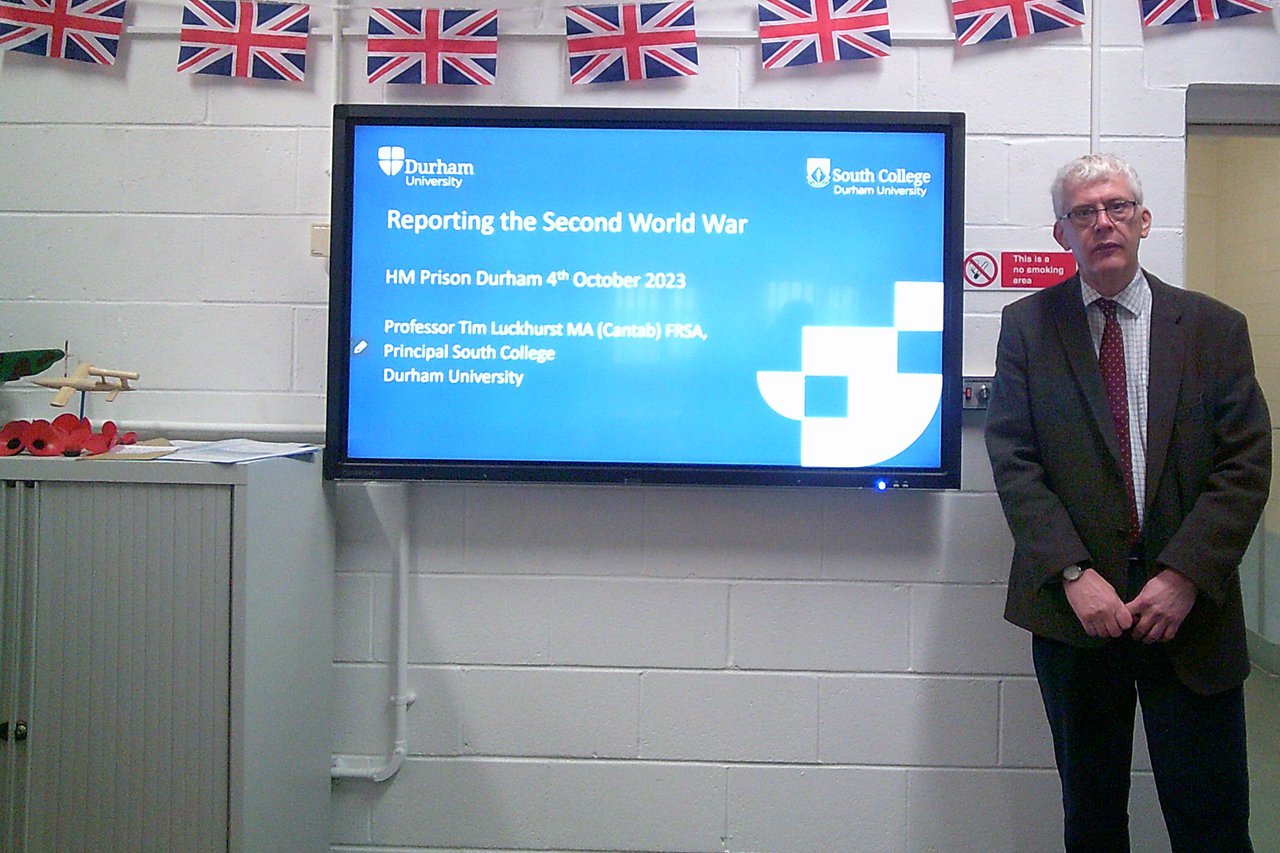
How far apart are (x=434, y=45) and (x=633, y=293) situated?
2.46 feet

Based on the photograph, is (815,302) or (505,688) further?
(505,688)

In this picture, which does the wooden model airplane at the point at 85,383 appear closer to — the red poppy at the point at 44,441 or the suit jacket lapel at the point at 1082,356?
the red poppy at the point at 44,441

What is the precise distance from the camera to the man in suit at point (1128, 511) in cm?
145

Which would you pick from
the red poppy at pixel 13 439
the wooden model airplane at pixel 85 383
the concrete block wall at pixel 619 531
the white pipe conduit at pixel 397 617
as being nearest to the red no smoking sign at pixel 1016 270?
the concrete block wall at pixel 619 531

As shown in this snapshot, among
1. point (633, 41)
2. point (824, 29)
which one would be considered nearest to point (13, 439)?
point (633, 41)

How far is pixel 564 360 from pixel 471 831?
43.7 inches

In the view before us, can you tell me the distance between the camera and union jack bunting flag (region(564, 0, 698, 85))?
1.95 m

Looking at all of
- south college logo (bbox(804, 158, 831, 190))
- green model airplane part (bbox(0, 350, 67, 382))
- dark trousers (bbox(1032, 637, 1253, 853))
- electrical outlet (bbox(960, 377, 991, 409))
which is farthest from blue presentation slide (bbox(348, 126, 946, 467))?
green model airplane part (bbox(0, 350, 67, 382))

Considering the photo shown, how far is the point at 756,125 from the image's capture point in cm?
185

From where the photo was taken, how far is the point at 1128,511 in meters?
1.49

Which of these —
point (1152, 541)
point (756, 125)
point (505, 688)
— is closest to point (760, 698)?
point (505, 688)

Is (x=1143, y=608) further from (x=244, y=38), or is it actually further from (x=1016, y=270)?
(x=244, y=38)

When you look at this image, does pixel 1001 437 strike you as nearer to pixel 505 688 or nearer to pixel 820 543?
pixel 820 543

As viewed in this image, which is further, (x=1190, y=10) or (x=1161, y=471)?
(x=1190, y=10)
